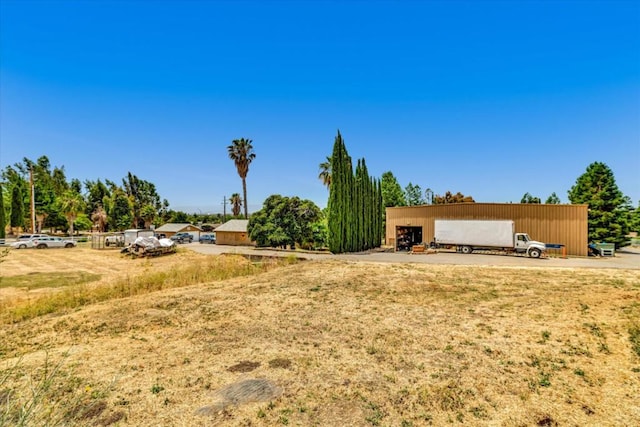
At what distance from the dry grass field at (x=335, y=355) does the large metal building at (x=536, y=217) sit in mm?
14240

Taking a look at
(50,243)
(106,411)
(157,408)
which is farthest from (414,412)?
(50,243)

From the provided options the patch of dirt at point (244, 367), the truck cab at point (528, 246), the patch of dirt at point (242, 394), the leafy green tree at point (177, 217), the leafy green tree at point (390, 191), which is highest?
the leafy green tree at point (390, 191)

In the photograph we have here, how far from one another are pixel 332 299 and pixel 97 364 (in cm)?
824

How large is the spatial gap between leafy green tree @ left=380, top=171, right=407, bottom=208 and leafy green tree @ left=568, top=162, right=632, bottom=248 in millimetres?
26645

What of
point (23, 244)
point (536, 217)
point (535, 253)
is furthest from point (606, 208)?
point (23, 244)

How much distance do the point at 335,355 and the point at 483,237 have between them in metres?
24.6

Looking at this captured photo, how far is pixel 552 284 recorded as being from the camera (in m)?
14.8

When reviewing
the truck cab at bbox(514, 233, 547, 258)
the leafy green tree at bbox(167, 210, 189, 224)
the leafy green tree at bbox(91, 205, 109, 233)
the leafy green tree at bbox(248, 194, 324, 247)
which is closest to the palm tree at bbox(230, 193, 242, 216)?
the leafy green tree at bbox(167, 210, 189, 224)

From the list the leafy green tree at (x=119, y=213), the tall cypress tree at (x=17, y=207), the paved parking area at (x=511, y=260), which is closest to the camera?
the paved parking area at (x=511, y=260)

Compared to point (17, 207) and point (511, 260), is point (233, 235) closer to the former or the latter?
point (511, 260)

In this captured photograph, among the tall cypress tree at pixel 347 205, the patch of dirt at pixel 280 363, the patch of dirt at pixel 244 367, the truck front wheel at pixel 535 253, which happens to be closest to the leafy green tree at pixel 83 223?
the tall cypress tree at pixel 347 205

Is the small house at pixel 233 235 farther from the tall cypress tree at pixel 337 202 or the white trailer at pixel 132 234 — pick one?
the tall cypress tree at pixel 337 202

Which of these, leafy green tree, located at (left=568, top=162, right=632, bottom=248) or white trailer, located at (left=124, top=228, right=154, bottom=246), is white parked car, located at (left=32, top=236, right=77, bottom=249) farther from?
leafy green tree, located at (left=568, top=162, right=632, bottom=248)

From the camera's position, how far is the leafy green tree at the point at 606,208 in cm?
3444
